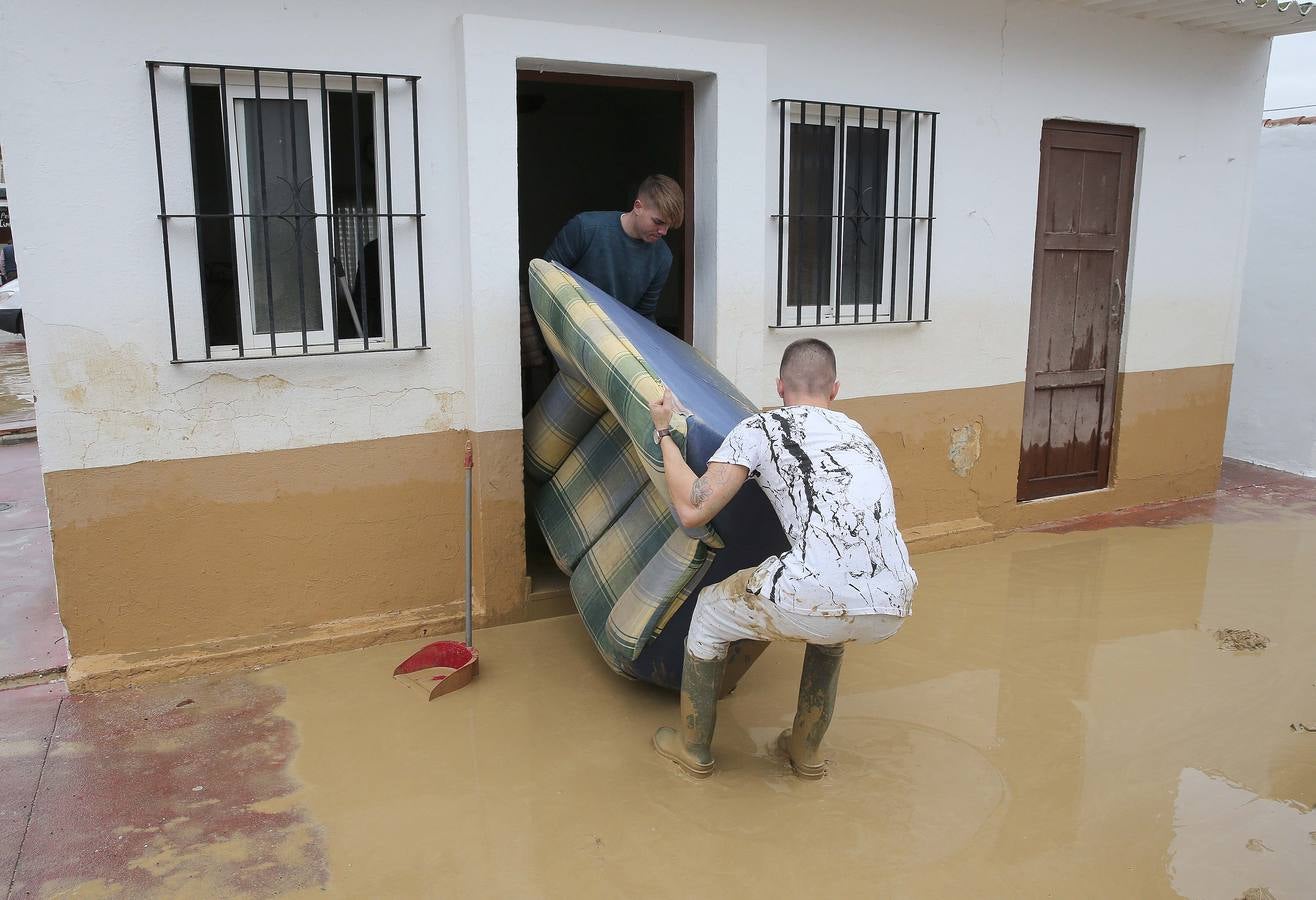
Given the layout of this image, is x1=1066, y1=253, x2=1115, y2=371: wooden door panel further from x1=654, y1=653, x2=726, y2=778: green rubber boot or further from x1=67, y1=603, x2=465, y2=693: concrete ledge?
x1=67, y1=603, x2=465, y2=693: concrete ledge

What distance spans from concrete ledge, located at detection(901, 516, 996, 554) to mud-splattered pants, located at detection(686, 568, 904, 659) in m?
2.77

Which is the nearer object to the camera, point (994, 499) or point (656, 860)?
point (656, 860)

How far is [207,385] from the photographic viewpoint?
396 cm

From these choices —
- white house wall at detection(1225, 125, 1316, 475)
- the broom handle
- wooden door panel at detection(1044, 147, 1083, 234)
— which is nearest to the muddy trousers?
the broom handle

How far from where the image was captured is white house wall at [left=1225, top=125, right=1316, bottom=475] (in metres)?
7.63

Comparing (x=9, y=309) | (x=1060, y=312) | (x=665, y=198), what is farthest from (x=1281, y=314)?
(x=9, y=309)

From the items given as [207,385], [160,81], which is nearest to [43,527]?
[207,385]

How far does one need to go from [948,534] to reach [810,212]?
2.10 meters

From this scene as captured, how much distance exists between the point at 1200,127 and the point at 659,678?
5500 millimetres

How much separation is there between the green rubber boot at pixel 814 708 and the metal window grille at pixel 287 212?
218cm

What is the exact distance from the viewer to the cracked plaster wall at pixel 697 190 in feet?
12.0

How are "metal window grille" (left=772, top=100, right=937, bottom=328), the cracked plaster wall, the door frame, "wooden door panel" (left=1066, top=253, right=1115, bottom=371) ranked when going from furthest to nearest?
"wooden door panel" (left=1066, top=253, right=1115, bottom=371) < "metal window grille" (left=772, top=100, right=937, bottom=328) < the door frame < the cracked plaster wall

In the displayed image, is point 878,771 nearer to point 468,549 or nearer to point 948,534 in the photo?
point 468,549

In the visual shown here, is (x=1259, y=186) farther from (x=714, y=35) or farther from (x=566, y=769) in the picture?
(x=566, y=769)
